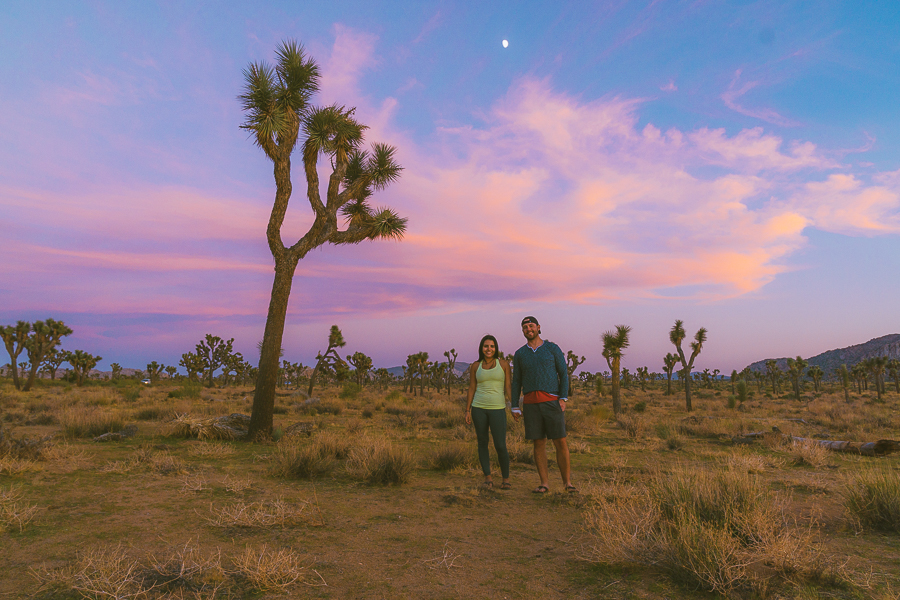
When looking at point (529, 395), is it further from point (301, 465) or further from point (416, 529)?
point (301, 465)

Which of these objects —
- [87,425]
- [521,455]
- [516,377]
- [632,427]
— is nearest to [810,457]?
[521,455]

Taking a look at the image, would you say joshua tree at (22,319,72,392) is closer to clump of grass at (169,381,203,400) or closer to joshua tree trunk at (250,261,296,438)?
clump of grass at (169,381,203,400)

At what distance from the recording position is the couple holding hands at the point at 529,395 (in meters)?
6.27

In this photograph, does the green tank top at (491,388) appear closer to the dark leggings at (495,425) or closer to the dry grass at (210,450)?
the dark leggings at (495,425)

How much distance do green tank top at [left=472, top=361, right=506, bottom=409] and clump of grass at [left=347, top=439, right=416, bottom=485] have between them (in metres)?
1.60

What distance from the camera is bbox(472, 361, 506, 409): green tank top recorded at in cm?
667

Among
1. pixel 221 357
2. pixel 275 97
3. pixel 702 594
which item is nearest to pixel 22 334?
pixel 221 357

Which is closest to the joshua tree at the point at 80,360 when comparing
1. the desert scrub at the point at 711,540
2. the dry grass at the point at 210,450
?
the dry grass at the point at 210,450

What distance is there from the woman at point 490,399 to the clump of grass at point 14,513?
5045 mm

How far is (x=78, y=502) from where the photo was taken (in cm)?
565

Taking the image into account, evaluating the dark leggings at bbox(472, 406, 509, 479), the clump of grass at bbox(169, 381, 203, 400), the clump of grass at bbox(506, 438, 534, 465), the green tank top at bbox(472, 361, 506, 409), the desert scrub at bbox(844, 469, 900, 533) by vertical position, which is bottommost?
the clump of grass at bbox(169, 381, 203, 400)

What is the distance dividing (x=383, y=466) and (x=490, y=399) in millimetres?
2043

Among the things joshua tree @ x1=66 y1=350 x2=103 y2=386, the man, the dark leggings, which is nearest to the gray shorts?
the man

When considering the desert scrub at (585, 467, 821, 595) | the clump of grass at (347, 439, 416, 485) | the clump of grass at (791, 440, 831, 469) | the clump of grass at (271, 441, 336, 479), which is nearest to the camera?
the desert scrub at (585, 467, 821, 595)
